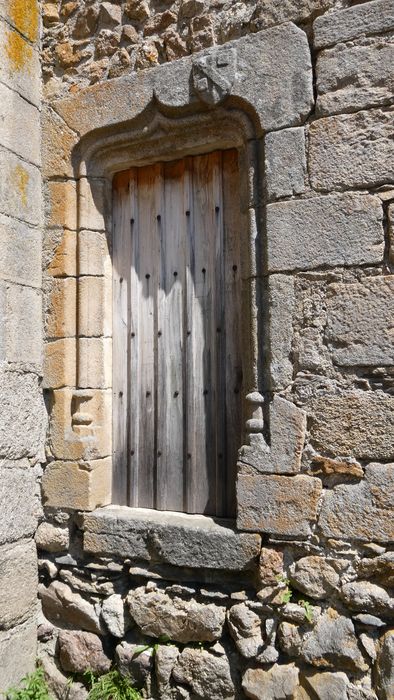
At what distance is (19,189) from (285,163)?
1.39m

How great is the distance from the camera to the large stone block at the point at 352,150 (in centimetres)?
251

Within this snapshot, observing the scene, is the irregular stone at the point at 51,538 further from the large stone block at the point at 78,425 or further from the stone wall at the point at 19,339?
the large stone block at the point at 78,425

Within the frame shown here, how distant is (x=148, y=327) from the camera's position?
127 inches

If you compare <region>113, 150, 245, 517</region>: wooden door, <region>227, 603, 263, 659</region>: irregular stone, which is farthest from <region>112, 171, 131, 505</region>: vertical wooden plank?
<region>227, 603, 263, 659</region>: irregular stone

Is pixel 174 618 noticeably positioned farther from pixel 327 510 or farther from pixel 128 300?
pixel 128 300

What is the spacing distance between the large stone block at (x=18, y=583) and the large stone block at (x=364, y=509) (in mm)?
1544

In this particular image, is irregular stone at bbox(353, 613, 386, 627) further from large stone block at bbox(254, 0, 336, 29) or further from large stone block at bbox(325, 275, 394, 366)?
large stone block at bbox(254, 0, 336, 29)

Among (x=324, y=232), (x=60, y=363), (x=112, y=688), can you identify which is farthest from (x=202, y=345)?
(x=112, y=688)

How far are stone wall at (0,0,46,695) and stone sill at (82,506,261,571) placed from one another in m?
0.37

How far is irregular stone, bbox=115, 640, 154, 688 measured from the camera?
9.33ft

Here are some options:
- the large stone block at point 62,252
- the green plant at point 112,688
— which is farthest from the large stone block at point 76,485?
the large stone block at point 62,252

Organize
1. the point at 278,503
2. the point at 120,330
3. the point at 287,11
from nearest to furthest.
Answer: the point at 278,503
the point at 287,11
the point at 120,330

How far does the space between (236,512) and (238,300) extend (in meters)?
1.05

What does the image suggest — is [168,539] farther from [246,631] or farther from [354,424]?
[354,424]
